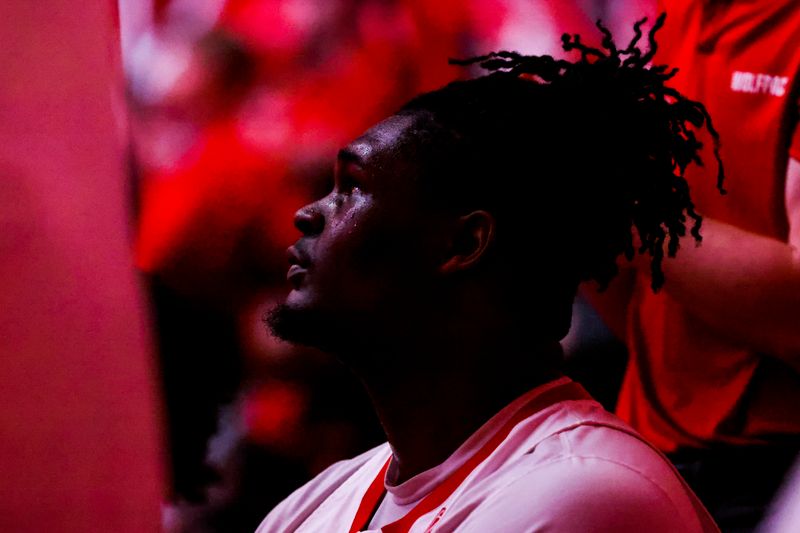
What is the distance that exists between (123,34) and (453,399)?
1084 mm

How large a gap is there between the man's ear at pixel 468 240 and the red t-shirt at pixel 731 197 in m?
0.49

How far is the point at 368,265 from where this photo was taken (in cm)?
121

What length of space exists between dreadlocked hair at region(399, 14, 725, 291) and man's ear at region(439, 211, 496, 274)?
0.02 meters

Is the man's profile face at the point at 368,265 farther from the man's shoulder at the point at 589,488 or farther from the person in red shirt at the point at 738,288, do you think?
the person in red shirt at the point at 738,288

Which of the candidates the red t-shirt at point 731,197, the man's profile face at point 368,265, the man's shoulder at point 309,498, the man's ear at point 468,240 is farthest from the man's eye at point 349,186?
the red t-shirt at point 731,197

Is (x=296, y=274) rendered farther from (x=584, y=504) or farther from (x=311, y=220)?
(x=584, y=504)

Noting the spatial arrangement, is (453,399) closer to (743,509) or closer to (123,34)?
(743,509)

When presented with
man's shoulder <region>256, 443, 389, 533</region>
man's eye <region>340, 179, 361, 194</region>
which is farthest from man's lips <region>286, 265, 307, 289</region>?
man's shoulder <region>256, 443, 389, 533</region>

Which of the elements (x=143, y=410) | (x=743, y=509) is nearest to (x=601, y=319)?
(x=743, y=509)

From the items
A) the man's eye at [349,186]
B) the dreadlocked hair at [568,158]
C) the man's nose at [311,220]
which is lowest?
the man's nose at [311,220]

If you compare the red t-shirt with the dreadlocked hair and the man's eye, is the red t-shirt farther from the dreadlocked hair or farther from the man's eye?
the man's eye

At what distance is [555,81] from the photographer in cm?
126

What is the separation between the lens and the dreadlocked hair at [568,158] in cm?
120

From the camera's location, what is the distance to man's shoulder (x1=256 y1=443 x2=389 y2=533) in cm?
138
